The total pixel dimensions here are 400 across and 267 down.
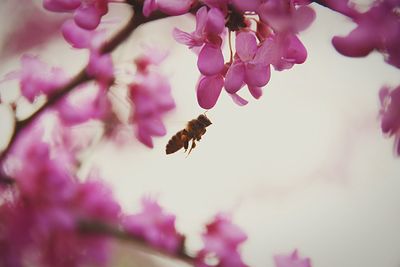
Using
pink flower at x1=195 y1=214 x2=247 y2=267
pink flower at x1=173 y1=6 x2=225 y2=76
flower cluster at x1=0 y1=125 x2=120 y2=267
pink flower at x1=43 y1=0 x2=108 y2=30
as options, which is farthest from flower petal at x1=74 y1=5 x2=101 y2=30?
pink flower at x1=195 y1=214 x2=247 y2=267

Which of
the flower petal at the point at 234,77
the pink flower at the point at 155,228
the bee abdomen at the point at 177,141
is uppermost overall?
the flower petal at the point at 234,77

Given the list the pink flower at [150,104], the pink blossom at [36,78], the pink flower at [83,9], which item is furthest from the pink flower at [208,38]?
the pink blossom at [36,78]

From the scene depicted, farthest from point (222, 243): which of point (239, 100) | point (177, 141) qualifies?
point (239, 100)

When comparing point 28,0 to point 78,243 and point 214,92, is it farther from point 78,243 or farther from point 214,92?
point 214,92

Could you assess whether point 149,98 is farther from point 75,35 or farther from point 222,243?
point 222,243

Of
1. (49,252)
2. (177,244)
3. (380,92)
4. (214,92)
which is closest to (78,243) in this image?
(49,252)

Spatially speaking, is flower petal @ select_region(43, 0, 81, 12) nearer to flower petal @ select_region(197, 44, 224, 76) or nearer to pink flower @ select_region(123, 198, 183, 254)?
flower petal @ select_region(197, 44, 224, 76)

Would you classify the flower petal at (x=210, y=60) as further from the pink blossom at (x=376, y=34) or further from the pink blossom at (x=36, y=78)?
the pink blossom at (x=36, y=78)
